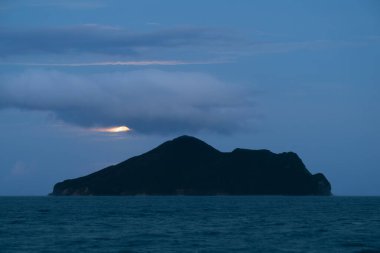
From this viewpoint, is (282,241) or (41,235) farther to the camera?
(41,235)

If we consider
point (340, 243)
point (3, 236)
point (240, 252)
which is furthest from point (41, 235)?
point (340, 243)

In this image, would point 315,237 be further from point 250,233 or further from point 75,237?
point 75,237

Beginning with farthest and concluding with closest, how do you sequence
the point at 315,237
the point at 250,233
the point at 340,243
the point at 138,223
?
the point at 138,223, the point at 250,233, the point at 315,237, the point at 340,243

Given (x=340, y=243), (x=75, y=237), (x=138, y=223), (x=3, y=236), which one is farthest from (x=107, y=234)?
(x=340, y=243)

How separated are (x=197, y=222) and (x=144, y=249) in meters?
36.8

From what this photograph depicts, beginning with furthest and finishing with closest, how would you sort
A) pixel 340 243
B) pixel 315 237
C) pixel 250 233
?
pixel 250 233 → pixel 315 237 → pixel 340 243

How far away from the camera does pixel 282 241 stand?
235 ft

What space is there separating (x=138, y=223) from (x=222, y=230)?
677 inches

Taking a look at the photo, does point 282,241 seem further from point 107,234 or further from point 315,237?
point 107,234

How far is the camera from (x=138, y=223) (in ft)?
323

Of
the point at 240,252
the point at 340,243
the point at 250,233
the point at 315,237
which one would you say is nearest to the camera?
the point at 240,252

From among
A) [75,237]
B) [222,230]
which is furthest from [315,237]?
[75,237]

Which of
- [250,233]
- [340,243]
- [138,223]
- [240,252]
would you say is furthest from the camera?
[138,223]

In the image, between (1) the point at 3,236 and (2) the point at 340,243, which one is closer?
(2) the point at 340,243
